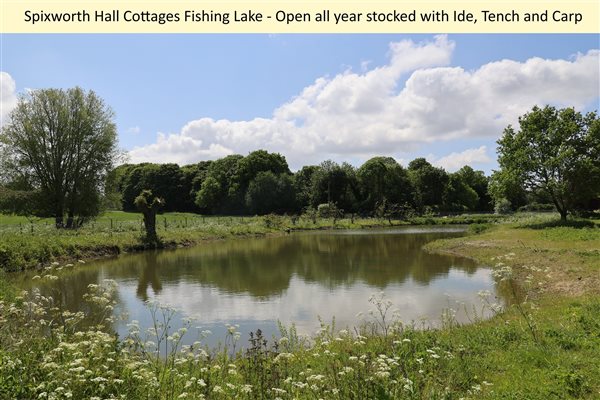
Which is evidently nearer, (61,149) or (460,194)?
(61,149)

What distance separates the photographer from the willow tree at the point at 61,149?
41.5m

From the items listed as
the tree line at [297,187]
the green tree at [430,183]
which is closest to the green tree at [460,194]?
the tree line at [297,187]

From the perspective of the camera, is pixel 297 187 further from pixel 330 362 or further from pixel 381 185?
pixel 330 362

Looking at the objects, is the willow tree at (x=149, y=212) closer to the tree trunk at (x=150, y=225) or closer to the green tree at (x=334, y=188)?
the tree trunk at (x=150, y=225)

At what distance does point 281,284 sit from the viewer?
2081 centimetres

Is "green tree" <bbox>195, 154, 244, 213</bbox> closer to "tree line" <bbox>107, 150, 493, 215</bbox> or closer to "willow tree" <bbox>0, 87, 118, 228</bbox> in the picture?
"tree line" <bbox>107, 150, 493, 215</bbox>

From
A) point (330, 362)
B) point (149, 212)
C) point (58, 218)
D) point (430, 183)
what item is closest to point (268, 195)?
point (430, 183)

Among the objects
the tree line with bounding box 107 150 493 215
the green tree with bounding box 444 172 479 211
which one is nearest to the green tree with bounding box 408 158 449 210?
the tree line with bounding box 107 150 493 215

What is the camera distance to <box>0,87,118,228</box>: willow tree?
41531mm

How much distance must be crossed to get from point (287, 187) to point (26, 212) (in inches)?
1958

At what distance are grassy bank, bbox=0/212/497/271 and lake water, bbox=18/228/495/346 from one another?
2182mm

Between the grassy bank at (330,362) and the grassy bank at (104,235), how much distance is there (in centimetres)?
1532

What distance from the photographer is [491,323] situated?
11.6 metres

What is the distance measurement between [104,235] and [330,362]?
32703 mm
